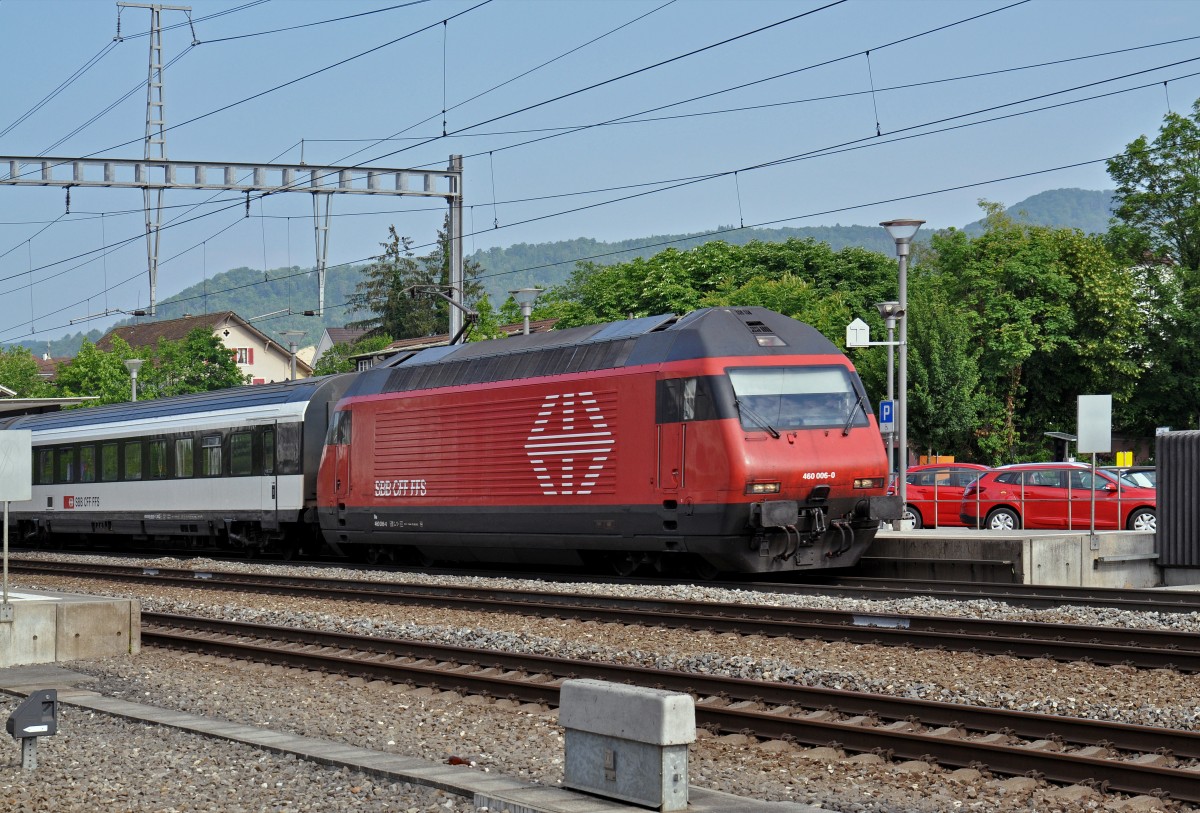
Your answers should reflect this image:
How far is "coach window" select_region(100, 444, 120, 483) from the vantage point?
32.3 meters

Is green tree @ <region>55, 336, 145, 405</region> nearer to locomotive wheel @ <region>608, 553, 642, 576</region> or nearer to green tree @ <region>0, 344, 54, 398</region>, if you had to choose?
green tree @ <region>0, 344, 54, 398</region>

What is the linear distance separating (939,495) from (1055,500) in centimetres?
409

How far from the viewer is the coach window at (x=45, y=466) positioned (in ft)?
115

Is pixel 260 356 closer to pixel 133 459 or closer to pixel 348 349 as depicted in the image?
pixel 348 349

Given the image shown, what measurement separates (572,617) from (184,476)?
53.9 feet

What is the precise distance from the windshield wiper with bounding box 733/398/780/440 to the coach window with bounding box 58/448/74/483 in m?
21.7

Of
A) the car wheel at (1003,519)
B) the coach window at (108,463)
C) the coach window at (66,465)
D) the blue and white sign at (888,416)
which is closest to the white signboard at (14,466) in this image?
the blue and white sign at (888,416)

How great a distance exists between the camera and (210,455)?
95.0 ft

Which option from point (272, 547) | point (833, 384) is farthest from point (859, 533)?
point (272, 547)

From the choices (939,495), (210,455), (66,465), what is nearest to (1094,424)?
(939,495)

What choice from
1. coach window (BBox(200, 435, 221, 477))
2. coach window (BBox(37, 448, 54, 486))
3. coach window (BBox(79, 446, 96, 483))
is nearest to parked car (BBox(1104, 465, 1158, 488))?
coach window (BBox(200, 435, 221, 477))

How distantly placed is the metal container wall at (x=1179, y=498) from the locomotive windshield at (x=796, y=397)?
5.39 metres

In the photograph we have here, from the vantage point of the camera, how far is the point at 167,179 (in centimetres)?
2817

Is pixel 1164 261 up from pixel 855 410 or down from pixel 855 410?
up
